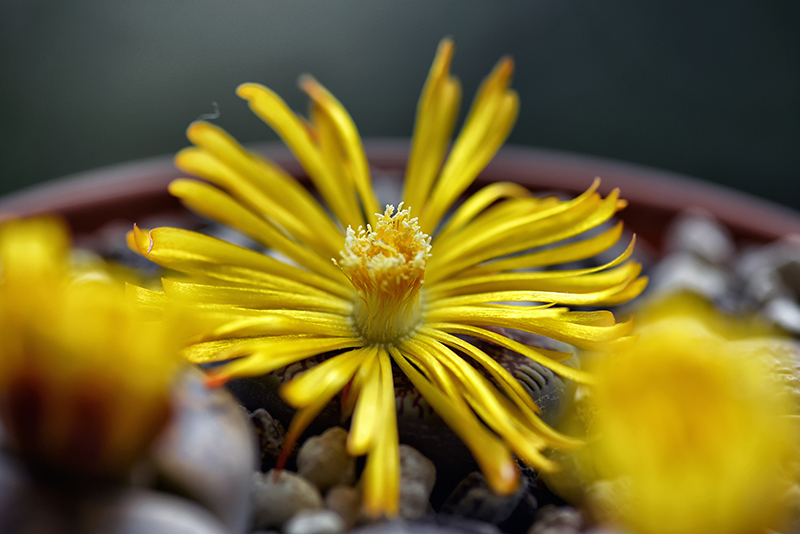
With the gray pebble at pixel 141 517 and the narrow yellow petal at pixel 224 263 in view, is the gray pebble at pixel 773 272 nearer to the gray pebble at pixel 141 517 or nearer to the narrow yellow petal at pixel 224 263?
the narrow yellow petal at pixel 224 263

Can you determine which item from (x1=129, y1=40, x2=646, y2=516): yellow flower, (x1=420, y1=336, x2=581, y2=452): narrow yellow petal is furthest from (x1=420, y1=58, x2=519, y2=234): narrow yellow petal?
(x1=420, y1=336, x2=581, y2=452): narrow yellow petal

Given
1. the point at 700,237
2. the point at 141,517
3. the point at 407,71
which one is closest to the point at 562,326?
the point at 141,517

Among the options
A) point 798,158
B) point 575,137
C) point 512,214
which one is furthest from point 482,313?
point 798,158

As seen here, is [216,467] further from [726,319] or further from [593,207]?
[726,319]

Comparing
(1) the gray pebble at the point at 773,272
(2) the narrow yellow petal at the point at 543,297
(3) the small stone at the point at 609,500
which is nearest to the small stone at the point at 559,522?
(3) the small stone at the point at 609,500

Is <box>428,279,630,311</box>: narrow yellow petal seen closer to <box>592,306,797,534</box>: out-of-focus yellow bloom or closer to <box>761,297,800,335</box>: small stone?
<box>592,306,797,534</box>: out-of-focus yellow bloom

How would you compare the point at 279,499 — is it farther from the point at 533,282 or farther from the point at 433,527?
the point at 533,282
